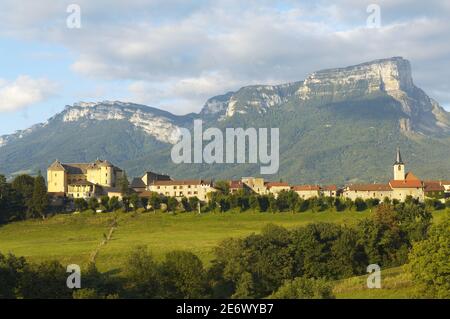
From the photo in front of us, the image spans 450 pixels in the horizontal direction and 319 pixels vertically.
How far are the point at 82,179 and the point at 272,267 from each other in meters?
77.5

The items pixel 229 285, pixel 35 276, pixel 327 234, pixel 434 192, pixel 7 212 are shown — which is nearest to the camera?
pixel 35 276

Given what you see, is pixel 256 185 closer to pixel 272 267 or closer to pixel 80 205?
pixel 80 205

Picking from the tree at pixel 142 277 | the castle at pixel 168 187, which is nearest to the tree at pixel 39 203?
the castle at pixel 168 187

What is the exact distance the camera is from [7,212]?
331 ft

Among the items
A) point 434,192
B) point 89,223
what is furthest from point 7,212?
point 434,192

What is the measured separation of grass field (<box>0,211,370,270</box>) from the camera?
2768 inches

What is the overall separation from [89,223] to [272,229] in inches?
1312

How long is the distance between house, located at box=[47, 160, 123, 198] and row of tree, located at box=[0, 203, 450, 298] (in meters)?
59.4

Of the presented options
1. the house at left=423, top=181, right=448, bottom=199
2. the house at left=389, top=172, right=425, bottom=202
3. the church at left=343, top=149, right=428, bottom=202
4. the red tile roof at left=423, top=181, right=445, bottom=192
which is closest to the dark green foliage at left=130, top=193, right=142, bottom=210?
the church at left=343, top=149, right=428, bottom=202

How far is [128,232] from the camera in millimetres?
86438

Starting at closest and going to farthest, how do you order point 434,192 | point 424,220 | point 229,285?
point 229,285 < point 424,220 < point 434,192

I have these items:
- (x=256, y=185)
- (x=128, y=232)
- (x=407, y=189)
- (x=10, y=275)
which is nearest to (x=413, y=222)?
(x=128, y=232)

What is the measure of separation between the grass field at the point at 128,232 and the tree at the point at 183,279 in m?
9.53
